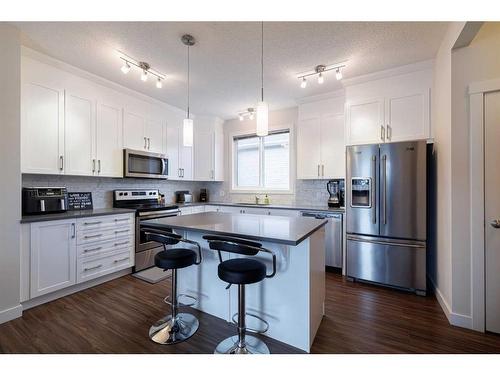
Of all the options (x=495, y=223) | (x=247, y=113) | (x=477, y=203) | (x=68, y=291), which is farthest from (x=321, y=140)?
(x=68, y=291)

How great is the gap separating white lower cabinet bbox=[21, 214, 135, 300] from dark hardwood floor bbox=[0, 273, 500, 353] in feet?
0.83

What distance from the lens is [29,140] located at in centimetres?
249

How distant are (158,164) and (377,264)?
3559 mm

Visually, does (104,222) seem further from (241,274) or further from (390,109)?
(390,109)

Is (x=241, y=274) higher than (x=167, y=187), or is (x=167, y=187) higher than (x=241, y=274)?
(x=167, y=187)

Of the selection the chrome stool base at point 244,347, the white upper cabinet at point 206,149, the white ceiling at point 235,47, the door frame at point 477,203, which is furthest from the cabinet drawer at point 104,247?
the door frame at point 477,203

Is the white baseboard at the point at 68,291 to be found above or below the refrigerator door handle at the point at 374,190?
below

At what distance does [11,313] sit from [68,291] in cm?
54

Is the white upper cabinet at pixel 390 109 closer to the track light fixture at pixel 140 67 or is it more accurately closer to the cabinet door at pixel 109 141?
the track light fixture at pixel 140 67

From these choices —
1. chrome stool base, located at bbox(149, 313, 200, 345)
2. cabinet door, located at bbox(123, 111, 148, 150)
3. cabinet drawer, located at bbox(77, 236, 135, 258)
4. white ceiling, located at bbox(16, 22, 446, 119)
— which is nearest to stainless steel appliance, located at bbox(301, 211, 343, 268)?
white ceiling, located at bbox(16, 22, 446, 119)

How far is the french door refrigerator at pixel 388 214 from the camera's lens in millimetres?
2615

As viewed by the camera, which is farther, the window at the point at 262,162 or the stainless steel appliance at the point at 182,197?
the stainless steel appliance at the point at 182,197

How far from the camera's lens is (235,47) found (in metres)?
2.41
